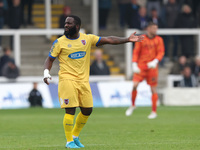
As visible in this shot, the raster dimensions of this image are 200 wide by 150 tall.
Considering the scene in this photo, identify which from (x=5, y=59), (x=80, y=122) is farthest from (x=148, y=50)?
(x=5, y=59)

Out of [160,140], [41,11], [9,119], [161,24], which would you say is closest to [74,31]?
[160,140]

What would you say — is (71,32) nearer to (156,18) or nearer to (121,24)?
(156,18)

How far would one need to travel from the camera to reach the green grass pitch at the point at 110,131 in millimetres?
9961

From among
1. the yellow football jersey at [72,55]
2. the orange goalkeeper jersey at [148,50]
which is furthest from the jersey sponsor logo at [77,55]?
the orange goalkeeper jersey at [148,50]

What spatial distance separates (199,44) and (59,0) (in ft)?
23.0

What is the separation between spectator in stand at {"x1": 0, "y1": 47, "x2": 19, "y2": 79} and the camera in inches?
848

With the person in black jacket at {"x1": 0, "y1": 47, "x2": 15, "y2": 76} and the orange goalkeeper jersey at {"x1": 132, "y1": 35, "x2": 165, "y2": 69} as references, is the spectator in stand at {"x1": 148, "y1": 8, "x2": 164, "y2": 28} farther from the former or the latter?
the orange goalkeeper jersey at {"x1": 132, "y1": 35, "x2": 165, "y2": 69}

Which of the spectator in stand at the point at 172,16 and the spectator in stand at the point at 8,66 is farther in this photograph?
the spectator in stand at the point at 172,16

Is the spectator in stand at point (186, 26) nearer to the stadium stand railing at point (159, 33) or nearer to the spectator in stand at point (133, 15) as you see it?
the stadium stand railing at point (159, 33)

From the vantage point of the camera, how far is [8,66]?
851 inches

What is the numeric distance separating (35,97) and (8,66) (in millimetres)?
1898

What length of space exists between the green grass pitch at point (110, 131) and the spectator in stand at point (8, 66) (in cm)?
399

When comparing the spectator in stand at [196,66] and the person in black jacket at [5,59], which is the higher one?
the person in black jacket at [5,59]

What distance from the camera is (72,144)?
31.4 feet
